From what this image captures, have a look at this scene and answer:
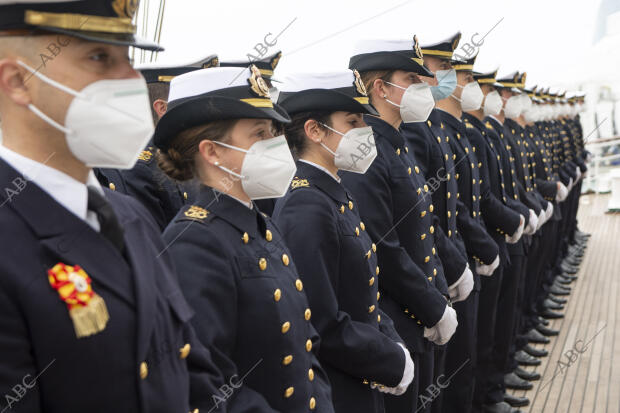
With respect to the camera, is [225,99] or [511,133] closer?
[225,99]

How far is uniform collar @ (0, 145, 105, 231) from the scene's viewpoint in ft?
3.63

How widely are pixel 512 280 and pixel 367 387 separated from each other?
2906 millimetres

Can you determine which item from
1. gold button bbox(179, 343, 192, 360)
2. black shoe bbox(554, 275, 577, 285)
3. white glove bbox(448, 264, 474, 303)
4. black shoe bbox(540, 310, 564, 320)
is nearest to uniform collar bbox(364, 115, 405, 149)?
white glove bbox(448, 264, 474, 303)

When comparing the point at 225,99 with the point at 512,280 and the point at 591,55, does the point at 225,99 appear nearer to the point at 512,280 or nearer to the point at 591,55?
the point at 512,280

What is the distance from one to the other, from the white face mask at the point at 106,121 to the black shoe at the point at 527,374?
4.50 m

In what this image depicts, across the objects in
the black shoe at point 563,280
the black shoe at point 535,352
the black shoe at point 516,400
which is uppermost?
the black shoe at point 516,400

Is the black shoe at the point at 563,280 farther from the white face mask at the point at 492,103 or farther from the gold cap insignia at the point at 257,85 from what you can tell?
the gold cap insignia at the point at 257,85

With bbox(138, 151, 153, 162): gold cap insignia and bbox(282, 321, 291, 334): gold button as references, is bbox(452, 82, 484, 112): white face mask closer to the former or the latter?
bbox(138, 151, 153, 162): gold cap insignia

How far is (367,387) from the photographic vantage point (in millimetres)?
2371

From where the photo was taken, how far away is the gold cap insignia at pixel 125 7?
3.82 feet

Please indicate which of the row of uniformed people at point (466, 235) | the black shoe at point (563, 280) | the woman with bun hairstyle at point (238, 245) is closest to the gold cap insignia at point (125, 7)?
the woman with bun hairstyle at point (238, 245)

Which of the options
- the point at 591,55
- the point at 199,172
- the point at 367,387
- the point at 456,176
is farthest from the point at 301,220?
the point at 591,55

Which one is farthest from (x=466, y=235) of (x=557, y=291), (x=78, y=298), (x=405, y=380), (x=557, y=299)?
(x=557, y=291)

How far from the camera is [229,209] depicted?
177cm
